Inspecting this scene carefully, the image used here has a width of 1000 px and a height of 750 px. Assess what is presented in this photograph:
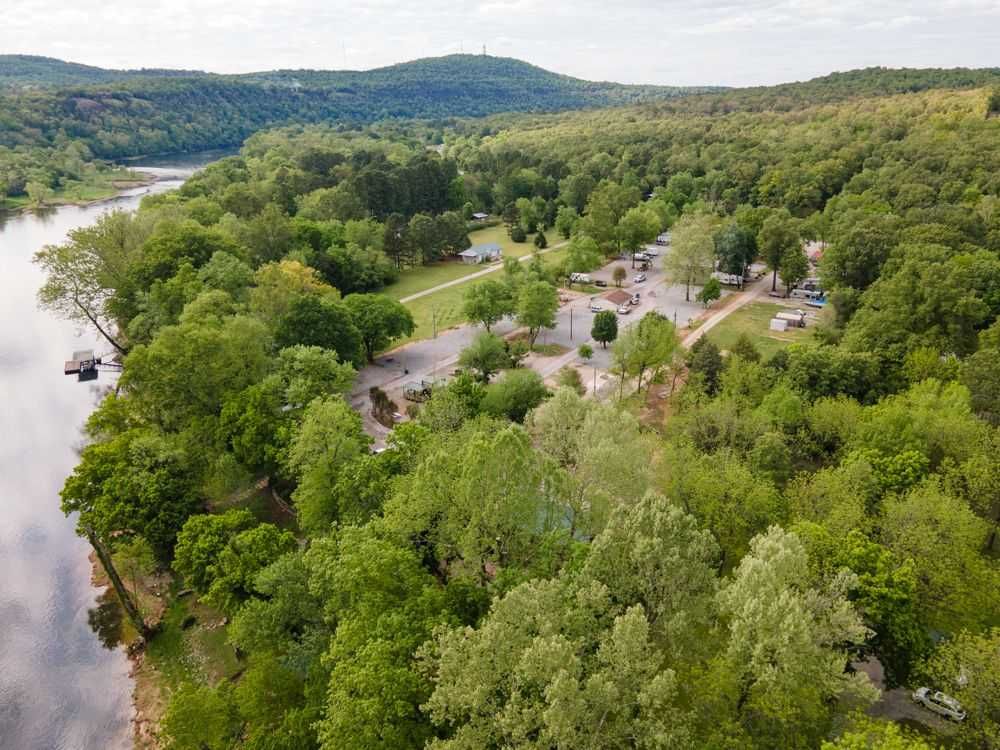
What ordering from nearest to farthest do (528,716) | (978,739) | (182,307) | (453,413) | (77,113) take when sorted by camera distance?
(528,716), (978,739), (453,413), (182,307), (77,113)

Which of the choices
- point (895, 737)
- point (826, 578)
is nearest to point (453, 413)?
point (826, 578)

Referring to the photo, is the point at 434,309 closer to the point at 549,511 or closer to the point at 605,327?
the point at 605,327

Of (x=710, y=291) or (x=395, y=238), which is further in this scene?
(x=395, y=238)

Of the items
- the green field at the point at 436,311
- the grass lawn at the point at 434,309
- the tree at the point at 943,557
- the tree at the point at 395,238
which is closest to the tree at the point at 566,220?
the grass lawn at the point at 434,309

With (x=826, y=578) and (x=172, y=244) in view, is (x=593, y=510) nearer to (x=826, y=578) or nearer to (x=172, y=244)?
(x=826, y=578)

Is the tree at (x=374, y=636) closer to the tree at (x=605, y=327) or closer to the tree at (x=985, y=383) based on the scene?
the tree at (x=985, y=383)

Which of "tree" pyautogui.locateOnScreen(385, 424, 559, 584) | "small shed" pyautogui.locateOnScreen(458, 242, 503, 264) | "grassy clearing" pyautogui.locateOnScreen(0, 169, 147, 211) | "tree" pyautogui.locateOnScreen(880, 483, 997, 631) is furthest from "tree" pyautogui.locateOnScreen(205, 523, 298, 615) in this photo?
"grassy clearing" pyautogui.locateOnScreen(0, 169, 147, 211)

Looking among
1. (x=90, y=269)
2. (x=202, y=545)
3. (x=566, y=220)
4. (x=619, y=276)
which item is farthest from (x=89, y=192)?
(x=202, y=545)
